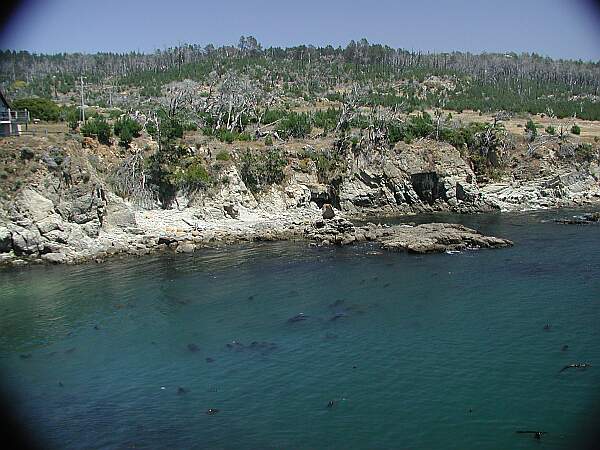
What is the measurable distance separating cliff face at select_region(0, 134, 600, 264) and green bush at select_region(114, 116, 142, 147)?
1.86 meters

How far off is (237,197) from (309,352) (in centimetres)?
2943

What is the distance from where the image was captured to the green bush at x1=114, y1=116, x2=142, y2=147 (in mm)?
52438

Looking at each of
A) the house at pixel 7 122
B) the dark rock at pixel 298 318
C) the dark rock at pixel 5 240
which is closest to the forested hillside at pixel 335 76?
the house at pixel 7 122

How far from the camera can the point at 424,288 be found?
32.5 m

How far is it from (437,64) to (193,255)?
10473 cm

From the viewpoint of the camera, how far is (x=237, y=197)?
51688 mm

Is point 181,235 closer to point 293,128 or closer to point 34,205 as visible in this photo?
point 34,205

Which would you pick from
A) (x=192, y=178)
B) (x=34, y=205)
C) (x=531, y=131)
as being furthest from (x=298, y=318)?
(x=531, y=131)

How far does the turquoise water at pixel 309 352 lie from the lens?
18125 mm

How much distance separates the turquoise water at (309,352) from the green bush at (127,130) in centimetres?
1716

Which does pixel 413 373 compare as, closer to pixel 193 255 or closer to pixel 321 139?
pixel 193 255

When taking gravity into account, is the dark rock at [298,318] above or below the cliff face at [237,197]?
below

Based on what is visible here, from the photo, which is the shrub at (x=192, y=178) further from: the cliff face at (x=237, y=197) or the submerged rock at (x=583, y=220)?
the submerged rock at (x=583, y=220)

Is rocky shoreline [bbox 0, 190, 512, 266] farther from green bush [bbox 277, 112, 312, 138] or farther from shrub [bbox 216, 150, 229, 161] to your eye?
green bush [bbox 277, 112, 312, 138]
